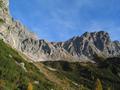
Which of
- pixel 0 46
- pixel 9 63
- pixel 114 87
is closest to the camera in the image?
pixel 9 63

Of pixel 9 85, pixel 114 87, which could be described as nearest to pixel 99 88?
pixel 9 85

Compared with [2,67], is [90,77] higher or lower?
higher

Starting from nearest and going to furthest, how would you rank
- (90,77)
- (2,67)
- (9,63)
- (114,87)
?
(2,67) < (9,63) < (114,87) < (90,77)

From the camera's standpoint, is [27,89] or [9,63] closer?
[27,89]

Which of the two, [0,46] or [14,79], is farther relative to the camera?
[0,46]

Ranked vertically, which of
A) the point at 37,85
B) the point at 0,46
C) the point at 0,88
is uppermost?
the point at 0,46

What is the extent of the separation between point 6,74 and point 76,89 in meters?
50.2

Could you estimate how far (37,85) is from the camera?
296 ft

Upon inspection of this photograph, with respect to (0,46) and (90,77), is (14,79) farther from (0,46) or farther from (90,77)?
(90,77)

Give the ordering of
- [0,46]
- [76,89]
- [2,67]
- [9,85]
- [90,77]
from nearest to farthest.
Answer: [9,85], [2,67], [0,46], [76,89], [90,77]

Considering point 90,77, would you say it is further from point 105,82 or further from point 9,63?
point 9,63

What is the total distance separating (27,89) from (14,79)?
217 inches

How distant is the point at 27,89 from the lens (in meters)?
74.9

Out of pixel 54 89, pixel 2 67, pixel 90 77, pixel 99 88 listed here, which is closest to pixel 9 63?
pixel 2 67
